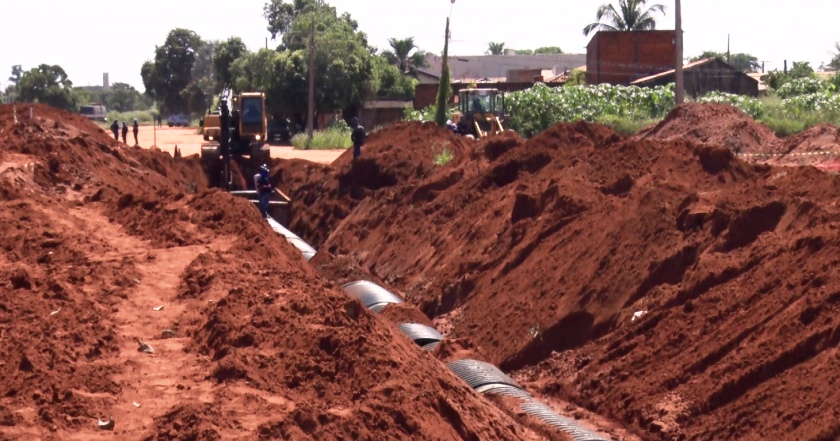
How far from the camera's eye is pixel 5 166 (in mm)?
18688

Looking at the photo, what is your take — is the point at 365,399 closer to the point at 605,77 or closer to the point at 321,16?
the point at 605,77

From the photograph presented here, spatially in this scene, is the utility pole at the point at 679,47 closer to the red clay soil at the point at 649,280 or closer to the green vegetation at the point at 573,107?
the red clay soil at the point at 649,280

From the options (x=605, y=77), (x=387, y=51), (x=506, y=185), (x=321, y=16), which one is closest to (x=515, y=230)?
(x=506, y=185)

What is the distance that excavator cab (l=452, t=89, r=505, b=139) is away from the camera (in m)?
36.2

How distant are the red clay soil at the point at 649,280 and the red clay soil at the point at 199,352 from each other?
265 centimetres

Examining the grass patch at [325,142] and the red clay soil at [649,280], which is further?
the grass patch at [325,142]

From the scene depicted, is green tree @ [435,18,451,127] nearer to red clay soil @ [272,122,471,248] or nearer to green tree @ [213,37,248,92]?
red clay soil @ [272,122,471,248]

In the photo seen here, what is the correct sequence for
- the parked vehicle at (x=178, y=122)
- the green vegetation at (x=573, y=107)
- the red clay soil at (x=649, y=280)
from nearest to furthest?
1. the red clay soil at (x=649, y=280)
2. the green vegetation at (x=573, y=107)
3. the parked vehicle at (x=178, y=122)

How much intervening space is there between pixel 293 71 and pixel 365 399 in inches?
1865

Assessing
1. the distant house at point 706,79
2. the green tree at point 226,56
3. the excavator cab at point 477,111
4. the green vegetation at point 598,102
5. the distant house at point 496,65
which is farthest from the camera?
the distant house at point 496,65

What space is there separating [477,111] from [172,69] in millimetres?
58857

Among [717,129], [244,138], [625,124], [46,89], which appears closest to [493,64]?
[46,89]

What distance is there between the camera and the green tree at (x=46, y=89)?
251 ft

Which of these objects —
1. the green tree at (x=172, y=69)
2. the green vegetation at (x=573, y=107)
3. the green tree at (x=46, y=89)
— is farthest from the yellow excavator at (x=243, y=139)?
the green tree at (x=172, y=69)
